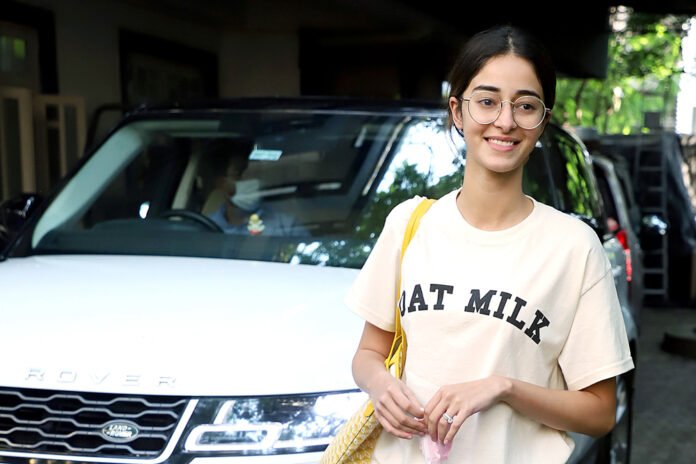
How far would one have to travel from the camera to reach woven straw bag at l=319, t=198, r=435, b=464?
5.91ft

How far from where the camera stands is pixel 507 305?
1664 mm

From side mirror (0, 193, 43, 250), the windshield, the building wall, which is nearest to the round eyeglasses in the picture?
the windshield

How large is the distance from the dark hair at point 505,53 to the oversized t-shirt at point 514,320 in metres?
0.26

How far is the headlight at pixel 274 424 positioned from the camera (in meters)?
2.21

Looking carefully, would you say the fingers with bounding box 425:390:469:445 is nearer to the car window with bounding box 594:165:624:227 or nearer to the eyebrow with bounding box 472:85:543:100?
the eyebrow with bounding box 472:85:543:100

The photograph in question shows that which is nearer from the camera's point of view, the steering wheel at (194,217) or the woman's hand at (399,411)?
the woman's hand at (399,411)

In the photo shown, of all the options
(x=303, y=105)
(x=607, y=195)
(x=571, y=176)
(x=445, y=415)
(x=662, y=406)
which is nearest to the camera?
(x=445, y=415)

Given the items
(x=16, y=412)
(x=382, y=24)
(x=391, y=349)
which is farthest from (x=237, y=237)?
(x=382, y=24)

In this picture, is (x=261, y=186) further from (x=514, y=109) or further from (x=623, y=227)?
(x=623, y=227)

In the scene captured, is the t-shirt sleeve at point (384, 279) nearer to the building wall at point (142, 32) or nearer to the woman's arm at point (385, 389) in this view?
the woman's arm at point (385, 389)

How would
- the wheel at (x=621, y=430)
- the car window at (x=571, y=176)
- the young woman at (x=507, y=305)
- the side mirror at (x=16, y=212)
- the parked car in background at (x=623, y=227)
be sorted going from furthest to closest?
the parked car in background at (x=623, y=227) < the wheel at (x=621, y=430) < the car window at (x=571, y=176) < the side mirror at (x=16, y=212) < the young woman at (x=507, y=305)

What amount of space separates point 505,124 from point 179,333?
3.69 feet

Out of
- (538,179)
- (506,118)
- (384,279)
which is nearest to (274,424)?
(384,279)

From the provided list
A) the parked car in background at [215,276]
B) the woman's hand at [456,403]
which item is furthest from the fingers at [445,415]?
the parked car in background at [215,276]
